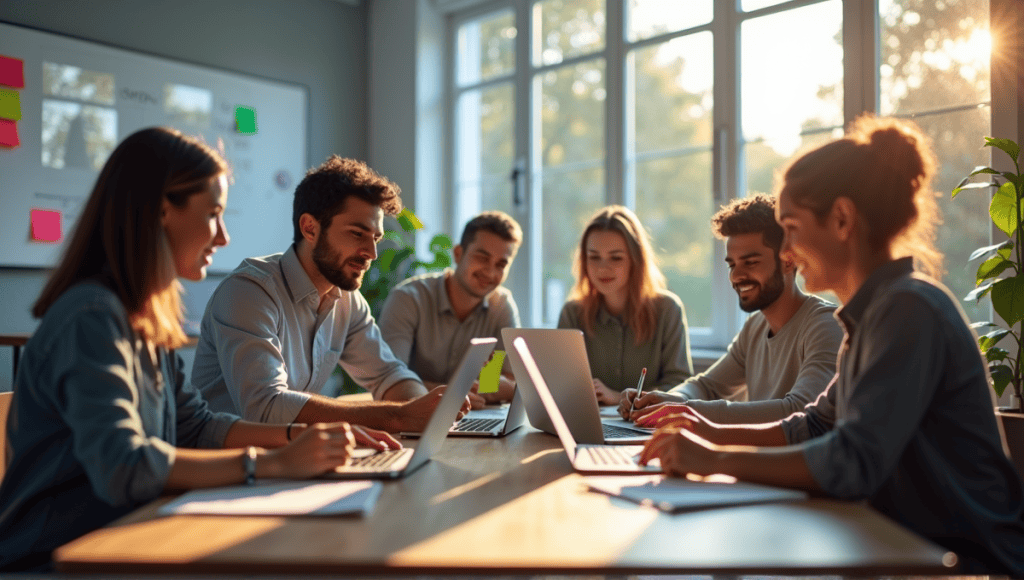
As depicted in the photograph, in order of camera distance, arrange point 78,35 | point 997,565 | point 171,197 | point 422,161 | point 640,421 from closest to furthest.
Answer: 1. point 997,565
2. point 171,197
3. point 640,421
4. point 78,35
5. point 422,161

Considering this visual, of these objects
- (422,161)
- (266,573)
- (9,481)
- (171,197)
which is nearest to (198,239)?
(171,197)

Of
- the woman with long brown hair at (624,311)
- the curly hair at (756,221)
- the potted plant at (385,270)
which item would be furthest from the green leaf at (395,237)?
the curly hair at (756,221)

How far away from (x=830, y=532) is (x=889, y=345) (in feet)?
1.02

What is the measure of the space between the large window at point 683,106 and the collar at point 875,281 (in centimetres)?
201

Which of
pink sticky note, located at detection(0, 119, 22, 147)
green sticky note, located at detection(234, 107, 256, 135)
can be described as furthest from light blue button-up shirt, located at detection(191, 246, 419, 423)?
green sticky note, located at detection(234, 107, 256, 135)

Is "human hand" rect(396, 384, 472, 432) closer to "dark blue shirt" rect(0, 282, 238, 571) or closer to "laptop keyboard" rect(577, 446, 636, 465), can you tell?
"laptop keyboard" rect(577, 446, 636, 465)

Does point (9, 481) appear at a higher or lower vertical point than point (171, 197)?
lower

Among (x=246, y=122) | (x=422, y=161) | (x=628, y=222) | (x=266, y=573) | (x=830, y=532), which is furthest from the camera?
(x=422, y=161)

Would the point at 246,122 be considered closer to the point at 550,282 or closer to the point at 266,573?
the point at 550,282

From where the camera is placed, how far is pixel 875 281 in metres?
1.23

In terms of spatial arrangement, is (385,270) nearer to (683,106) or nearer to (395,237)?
(395,237)

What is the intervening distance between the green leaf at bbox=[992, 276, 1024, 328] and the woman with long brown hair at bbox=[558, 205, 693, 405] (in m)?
0.94

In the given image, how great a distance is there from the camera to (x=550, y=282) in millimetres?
4539

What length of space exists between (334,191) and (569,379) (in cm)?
96
